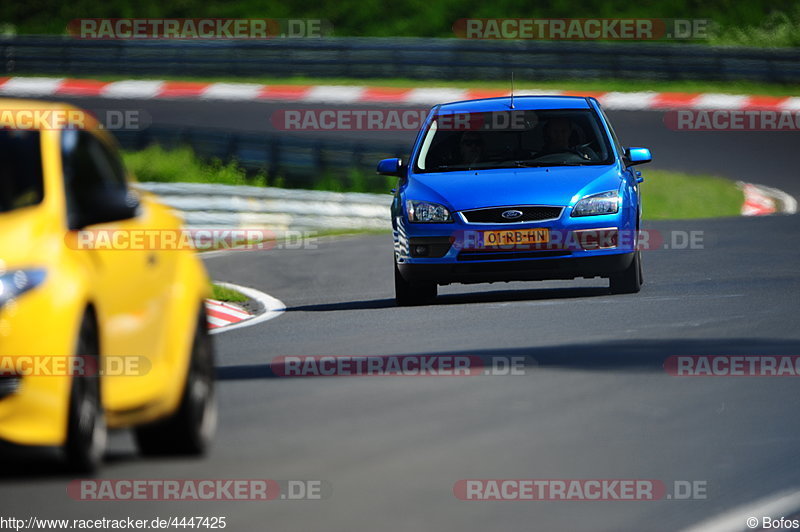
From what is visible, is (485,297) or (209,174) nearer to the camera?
(485,297)

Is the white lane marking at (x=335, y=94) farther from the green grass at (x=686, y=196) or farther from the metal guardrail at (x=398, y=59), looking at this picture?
the green grass at (x=686, y=196)

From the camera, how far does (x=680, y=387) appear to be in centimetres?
957

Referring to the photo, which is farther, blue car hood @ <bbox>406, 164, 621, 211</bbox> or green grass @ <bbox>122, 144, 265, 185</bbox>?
green grass @ <bbox>122, 144, 265, 185</bbox>

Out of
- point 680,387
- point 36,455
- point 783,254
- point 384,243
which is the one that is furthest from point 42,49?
point 36,455

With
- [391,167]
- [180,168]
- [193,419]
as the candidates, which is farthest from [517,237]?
[180,168]

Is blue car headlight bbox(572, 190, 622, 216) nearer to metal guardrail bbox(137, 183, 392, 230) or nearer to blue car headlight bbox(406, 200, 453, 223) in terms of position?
blue car headlight bbox(406, 200, 453, 223)

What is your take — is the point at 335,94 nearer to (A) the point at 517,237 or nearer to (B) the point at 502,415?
(A) the point at 517,237

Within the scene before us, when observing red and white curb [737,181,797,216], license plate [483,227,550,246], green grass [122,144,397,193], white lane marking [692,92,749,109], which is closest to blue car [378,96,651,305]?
license plate [483,227,550,246]

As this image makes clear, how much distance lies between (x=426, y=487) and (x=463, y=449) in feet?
2.67

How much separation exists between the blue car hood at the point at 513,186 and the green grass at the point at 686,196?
35.2 feet

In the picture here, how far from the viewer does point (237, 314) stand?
14430mm

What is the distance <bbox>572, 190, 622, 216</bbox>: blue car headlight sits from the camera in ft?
43.3

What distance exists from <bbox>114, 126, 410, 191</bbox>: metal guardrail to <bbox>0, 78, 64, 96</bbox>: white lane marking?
9103mm

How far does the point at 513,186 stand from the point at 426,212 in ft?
2.25
